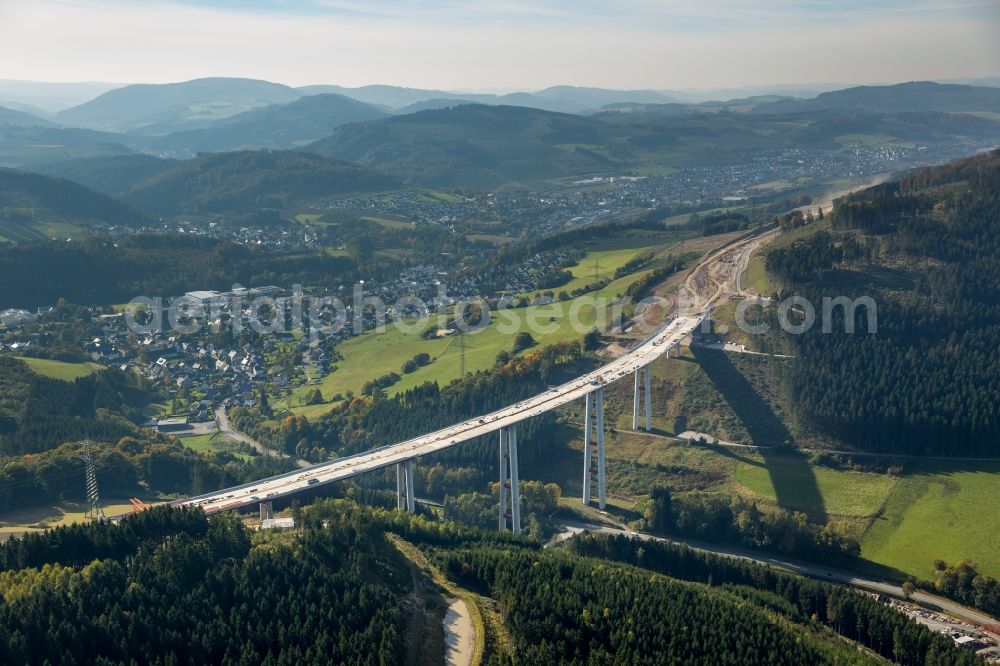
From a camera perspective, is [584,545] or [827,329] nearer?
[584,545]

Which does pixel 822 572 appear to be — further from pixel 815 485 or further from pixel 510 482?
pixel 510 482

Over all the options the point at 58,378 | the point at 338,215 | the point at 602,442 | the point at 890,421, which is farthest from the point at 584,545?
the point at 338,215

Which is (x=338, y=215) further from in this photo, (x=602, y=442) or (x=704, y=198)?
(x=602, y=442)

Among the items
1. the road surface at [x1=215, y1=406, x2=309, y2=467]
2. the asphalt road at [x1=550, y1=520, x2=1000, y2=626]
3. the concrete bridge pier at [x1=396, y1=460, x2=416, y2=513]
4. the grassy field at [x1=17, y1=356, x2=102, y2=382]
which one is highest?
the grassy field at [x1=17, y1=356, x2=102, y2=382]

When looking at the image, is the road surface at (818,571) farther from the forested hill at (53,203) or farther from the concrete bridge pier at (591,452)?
the forested hill at (53,203)

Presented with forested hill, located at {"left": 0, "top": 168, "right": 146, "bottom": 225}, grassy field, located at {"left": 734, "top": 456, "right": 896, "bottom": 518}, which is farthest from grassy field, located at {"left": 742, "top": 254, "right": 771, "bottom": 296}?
forested hill, located at {"left": 0, "top": 168, "right": 146, "bottom": 225}

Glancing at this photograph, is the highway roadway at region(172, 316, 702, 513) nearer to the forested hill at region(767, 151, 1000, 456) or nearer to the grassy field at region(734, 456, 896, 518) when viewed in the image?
the forested hill at region(767, 151, 1000, 456)
